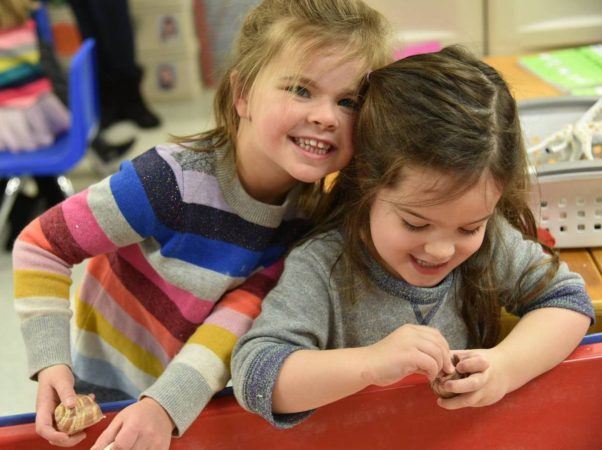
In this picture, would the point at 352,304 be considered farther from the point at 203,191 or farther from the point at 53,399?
the point at 53,399

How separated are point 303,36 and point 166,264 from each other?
0.30 metres

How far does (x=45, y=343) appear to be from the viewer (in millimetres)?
792

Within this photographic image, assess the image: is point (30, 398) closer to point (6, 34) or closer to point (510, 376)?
point (6, 34)

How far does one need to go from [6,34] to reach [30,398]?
0.93m

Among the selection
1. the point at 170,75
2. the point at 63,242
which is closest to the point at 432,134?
the point at 63,242

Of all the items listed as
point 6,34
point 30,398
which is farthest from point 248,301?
point 6,34

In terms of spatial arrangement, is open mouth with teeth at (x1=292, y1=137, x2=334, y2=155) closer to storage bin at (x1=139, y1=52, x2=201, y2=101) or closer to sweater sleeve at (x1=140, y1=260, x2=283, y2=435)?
sweater sleeve at (x1=140, y1=260, x2=283, y2=435)

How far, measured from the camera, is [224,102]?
0.89 m

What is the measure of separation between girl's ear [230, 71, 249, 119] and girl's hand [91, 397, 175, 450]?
329 mm

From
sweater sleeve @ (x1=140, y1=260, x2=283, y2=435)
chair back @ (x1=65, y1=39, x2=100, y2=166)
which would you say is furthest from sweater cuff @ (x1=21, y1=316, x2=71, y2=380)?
chair back @ (x1=65, y1=39, x2=100, y2=166)

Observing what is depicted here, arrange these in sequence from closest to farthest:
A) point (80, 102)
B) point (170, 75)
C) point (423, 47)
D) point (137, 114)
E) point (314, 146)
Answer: point (314, 146) < point (423, 47) < point (80, 102) < point (137, 114) < point (170, 75)

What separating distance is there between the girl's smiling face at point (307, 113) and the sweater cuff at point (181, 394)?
23 cm

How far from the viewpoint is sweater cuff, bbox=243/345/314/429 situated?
72 centimetres

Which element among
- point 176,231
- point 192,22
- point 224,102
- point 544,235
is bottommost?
point 192,22
